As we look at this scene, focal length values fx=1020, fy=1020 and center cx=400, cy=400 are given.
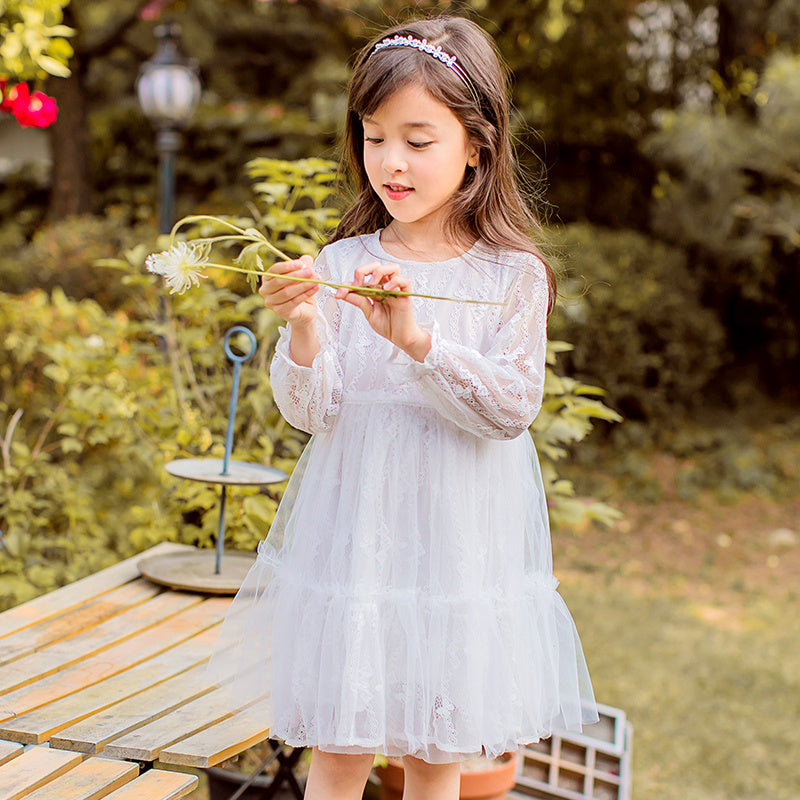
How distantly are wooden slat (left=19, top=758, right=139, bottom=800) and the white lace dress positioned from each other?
240 millimetres

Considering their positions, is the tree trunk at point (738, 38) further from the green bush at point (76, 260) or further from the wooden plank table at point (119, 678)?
the wooden plank table at point (119, 678)

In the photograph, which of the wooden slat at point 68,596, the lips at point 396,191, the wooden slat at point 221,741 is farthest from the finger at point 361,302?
the wooden slat at point 68,596

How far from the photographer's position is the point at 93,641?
2.14 metres

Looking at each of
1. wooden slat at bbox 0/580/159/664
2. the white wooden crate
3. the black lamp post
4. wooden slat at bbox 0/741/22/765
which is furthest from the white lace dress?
the black lamp post

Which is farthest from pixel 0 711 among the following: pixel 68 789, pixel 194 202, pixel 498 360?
pixel 194 202

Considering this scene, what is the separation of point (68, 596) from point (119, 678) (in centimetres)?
48

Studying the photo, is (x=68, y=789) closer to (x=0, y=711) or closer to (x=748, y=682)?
(x=0, y=711)

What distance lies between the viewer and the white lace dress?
155cm

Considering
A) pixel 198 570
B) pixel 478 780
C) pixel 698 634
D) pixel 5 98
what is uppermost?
pixel 5 98

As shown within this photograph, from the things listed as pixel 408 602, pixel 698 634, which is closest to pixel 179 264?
pixel 408 602

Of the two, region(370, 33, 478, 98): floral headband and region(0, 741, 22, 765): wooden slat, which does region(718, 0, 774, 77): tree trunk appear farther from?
region(0, 741, 22, 765): wooden slat

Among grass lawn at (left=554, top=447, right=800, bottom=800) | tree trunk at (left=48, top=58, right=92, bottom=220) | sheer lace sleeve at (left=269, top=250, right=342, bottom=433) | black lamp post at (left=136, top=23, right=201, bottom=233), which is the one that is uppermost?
tree trunk at (left=48, top=58, right=92, bottom=220)

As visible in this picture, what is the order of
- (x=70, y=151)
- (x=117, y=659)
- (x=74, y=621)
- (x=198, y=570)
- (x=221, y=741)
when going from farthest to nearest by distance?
(x=70, y=151), (x=198, y=570), (x=74, y=621), (x=117, y=659), (x=221, y=741)

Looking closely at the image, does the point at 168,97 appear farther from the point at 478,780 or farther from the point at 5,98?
the point at 478,780
